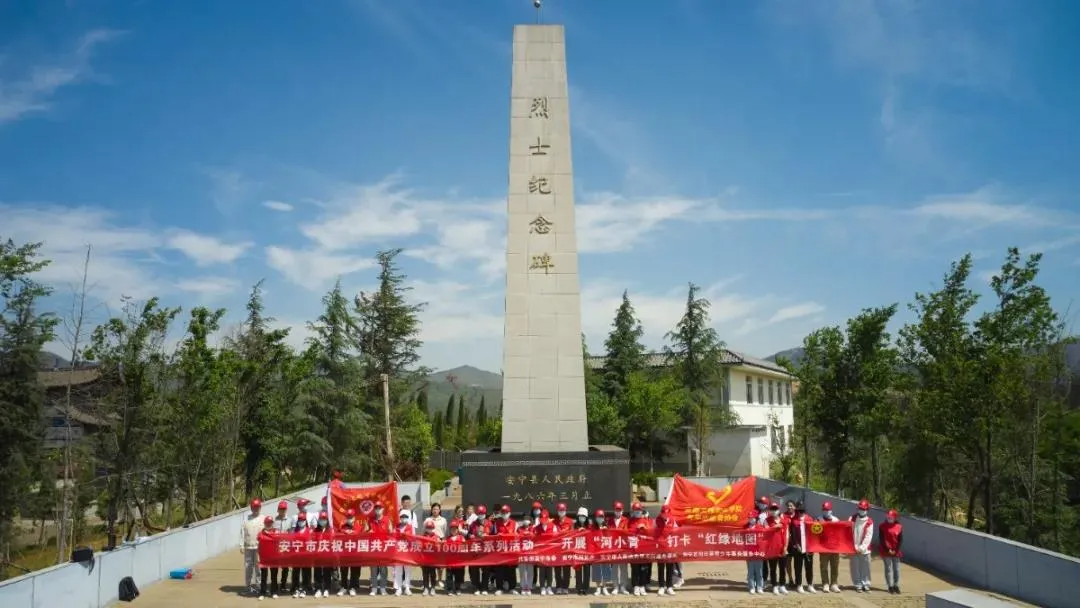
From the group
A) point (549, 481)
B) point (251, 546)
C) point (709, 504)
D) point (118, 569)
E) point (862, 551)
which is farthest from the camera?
point (549, 481)

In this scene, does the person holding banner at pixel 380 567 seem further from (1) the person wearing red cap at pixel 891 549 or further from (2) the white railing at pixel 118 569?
(1) the person wearing red cap at pixel 891 549

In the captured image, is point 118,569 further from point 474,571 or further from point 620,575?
point 620,575

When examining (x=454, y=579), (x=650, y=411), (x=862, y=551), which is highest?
(x=650, y=411)

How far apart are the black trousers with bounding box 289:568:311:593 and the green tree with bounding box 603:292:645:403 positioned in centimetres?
2378

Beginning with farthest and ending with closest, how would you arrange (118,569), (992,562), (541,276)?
(541,276) < (992,562) < (118,569)

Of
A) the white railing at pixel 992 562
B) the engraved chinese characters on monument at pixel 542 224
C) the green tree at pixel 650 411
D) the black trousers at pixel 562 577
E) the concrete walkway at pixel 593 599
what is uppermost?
the engraved chinese characters on monument at pixel 542 224

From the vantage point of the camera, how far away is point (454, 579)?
405 inches

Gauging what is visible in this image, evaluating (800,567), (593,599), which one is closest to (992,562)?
(800,567)

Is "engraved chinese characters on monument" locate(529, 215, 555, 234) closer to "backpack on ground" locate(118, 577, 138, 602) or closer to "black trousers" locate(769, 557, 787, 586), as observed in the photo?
"black trousers" locate(769, 557, 787, 586)

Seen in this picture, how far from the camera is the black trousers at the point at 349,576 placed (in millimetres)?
10195

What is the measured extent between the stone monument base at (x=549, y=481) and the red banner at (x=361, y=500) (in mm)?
2190

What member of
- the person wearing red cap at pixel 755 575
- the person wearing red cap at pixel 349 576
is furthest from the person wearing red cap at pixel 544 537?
the person wearing red cap at pixel 755 575

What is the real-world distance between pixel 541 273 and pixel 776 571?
6601 mm

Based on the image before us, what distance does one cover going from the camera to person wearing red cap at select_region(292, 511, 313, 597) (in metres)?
10.1
